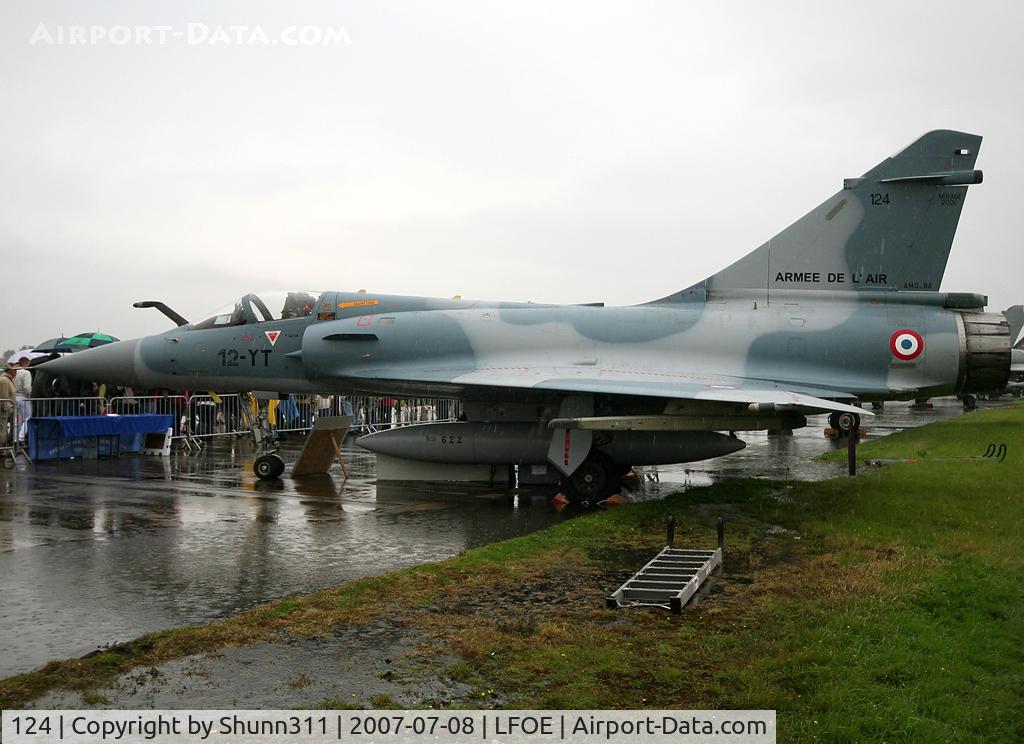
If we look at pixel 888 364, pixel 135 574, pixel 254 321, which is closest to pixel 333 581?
pixel 135 574

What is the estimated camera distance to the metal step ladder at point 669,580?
18.1 feet

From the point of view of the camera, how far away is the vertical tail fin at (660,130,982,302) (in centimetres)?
1125

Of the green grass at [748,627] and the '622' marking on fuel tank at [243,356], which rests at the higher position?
the '622' marking on fuel tank at [243,356]

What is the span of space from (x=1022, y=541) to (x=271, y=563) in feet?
21.1

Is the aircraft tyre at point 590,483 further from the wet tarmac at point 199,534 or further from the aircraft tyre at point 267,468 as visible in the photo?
the aircraft tyre at point 267,468

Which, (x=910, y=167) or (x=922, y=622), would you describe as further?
(x=910, y=167)

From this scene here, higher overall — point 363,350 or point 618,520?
point 363,350

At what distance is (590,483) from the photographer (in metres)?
11.0

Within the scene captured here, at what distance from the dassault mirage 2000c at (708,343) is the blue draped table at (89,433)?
6277 millimetres

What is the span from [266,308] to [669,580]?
865 cm

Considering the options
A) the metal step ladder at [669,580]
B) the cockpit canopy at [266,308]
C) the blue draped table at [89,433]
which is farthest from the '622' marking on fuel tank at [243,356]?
the metal step ladder at [669,580]

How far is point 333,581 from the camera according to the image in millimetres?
6555

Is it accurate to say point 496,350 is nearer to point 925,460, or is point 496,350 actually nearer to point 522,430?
point 522,430

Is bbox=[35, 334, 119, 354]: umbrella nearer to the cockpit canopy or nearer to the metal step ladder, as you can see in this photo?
the cockpit canopy
